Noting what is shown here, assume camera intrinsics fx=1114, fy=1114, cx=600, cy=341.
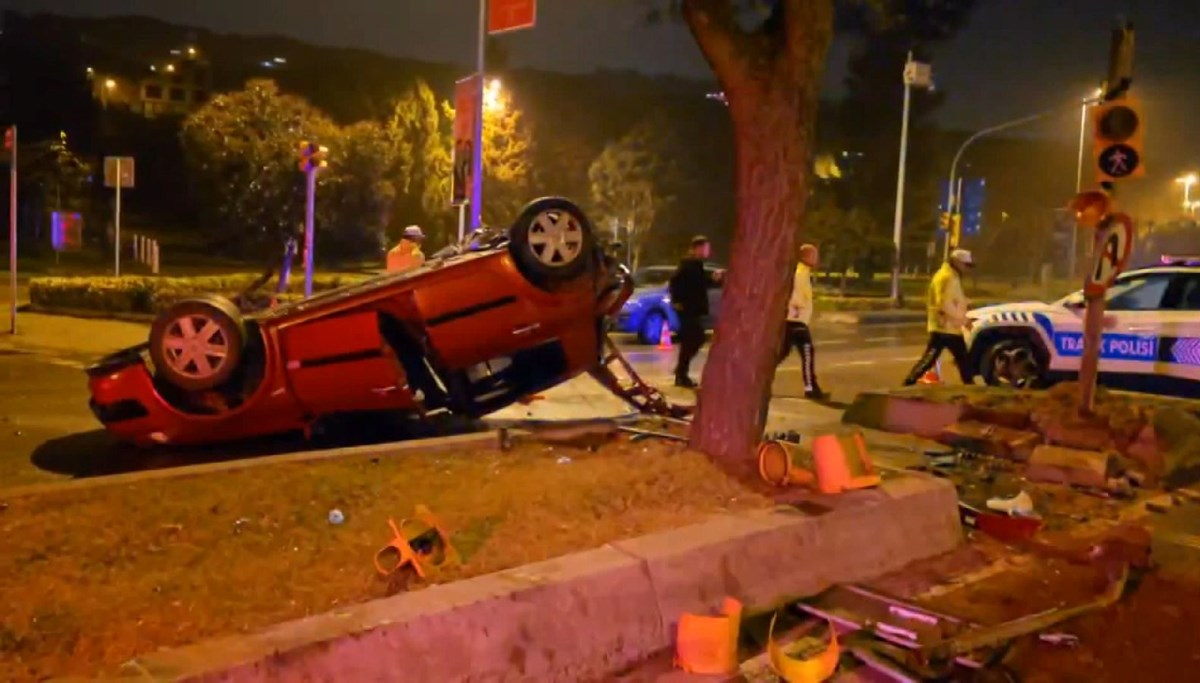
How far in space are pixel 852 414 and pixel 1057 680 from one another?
19.5 feet

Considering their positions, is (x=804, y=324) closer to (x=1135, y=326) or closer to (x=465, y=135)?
(x=1135, y=326)

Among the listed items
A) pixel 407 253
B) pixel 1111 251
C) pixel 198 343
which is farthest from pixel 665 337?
pixel 198 343

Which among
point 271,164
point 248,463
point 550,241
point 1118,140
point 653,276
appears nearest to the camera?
point 248,463

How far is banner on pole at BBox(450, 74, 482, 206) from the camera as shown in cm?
1450

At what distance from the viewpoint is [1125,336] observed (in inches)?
467

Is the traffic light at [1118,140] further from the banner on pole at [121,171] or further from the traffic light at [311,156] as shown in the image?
the banner on pole at [121,171]

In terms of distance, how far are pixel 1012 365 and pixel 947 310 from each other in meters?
1.83

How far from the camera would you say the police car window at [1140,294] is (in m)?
11.9

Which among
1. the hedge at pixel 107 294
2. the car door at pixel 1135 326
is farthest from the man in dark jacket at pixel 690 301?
the hedge at pixel 107 294

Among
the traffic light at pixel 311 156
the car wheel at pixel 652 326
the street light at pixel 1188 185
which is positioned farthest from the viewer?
the street light at pixel 1188 185

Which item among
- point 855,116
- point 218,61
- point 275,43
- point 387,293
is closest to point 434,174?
point 855,116

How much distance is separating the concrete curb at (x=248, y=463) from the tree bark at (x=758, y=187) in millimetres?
1504

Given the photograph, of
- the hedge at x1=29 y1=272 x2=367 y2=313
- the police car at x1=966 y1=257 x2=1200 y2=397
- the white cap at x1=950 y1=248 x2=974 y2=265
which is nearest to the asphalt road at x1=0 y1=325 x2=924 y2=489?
the police car at x1=966 y1=257 x2=1200 y2=397

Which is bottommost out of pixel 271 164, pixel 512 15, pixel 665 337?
pixel 665 337
